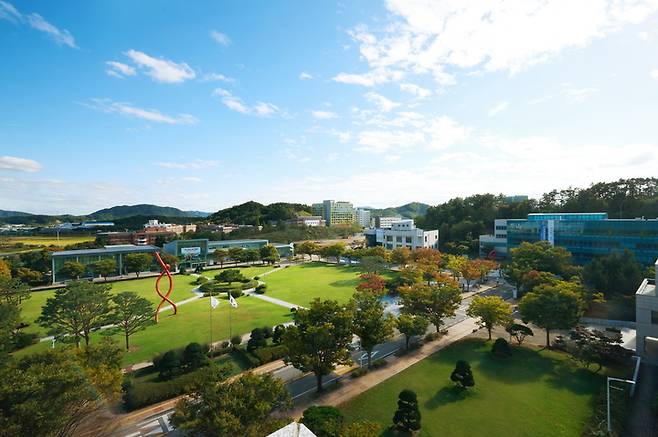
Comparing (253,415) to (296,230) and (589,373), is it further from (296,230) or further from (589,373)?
(296,230)

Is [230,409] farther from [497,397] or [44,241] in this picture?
[44,241]

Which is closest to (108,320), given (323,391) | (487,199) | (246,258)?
(323,391)

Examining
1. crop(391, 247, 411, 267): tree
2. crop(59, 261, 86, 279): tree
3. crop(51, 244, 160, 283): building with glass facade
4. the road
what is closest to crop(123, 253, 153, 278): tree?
crop(51, 244, 160, 283): building with glass facade

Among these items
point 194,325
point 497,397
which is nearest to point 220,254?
point 194,325

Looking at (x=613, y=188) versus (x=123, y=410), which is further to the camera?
(x=613, y=188)

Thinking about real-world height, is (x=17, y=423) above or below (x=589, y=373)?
above

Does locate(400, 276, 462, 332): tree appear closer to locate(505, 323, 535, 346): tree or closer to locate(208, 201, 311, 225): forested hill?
locate(505, 323, 535, 346): tree
